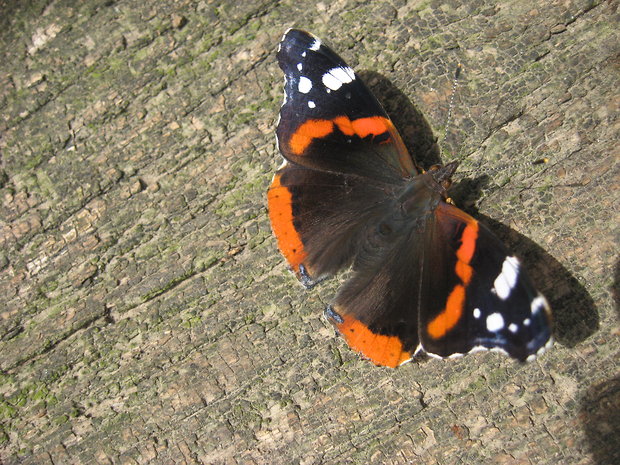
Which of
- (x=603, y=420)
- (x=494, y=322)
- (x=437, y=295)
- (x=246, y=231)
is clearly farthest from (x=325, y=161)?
(x=603, y=420)

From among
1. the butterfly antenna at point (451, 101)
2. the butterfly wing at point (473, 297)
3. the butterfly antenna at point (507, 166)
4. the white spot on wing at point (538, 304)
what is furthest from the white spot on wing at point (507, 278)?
the butterfly antenna at point (451, 101)

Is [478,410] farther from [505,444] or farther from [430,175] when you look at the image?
[430,175]

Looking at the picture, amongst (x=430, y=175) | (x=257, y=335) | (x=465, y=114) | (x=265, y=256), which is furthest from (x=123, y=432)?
(x=465, y=114)

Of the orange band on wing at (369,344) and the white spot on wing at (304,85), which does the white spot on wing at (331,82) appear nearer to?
the white spot on wing at (304,85)

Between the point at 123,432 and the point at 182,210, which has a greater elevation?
the point at 182,210

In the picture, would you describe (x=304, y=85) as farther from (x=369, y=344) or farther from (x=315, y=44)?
(x=369, y=344)
